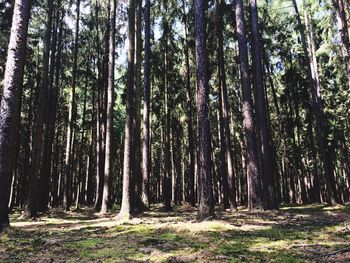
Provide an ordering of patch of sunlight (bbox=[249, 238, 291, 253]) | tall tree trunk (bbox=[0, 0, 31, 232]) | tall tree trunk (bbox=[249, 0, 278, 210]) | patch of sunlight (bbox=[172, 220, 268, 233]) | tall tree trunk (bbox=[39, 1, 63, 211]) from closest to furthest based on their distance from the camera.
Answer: patch of sunlight (bbox=[249, 238, 291, 253]), tall tree trunk (bbox=[0, 0, 31, 232]), patch of sunlight (bbox=[172, 220, 268, 233]), tall tree trunk (bbox=[249, 0, 278, 210]), tall tree trunk (bbox=[39, 1, 63, 211])

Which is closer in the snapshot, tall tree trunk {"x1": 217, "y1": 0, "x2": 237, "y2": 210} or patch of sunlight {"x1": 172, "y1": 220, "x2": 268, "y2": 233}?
patch of sunlight {"x1": 172, "y1": 220, "x2": 268, "y2": 233}

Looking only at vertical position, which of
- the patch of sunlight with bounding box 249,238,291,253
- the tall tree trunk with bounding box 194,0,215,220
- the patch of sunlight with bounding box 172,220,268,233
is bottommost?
the patch of sunlight with bounding box 249,238,291,253

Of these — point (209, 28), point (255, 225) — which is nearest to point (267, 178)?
point (255, 225)

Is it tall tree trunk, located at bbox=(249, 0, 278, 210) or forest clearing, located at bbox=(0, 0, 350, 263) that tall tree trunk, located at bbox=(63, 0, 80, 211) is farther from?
tall tree trunk, located at bbox=(249, 0, 278, 210)

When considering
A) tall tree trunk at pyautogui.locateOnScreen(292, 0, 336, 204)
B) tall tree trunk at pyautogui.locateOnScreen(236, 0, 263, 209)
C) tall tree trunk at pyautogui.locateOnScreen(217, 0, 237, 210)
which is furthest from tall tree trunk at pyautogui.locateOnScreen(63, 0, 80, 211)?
tall tree trunk at pyautogui.locateOnScreen(292, 0, 336, 204)

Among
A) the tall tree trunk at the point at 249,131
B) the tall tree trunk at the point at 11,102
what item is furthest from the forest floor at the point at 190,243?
the tall tree trunk at the point at 249,131

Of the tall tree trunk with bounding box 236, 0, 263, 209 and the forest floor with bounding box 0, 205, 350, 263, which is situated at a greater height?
the tall tree trunk with bounding box 236, 0, 263, 209

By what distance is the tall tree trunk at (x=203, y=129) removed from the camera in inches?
440

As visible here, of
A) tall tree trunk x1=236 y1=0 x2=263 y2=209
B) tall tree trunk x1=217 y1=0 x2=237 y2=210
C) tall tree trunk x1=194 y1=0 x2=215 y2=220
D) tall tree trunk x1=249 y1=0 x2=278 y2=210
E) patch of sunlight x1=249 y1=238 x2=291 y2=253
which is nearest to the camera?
patch of sunlight x1=249 y1=238 x2=291 y2=253

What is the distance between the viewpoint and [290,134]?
1216 inches

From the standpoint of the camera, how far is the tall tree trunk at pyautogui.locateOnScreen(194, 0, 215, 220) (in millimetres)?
11164

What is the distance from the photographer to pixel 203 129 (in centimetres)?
1147

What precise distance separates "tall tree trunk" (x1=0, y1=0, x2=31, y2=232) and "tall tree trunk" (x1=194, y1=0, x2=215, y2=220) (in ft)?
19.2

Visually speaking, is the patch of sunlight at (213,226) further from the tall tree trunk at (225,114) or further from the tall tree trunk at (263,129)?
the tall tree trunk at (225,114)
